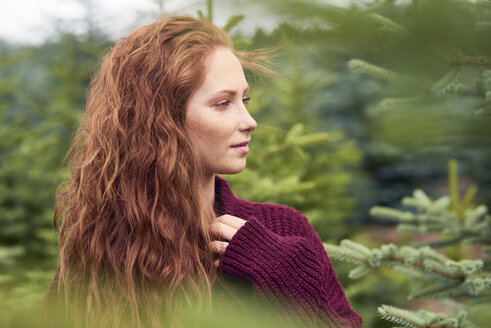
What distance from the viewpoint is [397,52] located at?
269 mm

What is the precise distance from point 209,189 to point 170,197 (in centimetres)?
15

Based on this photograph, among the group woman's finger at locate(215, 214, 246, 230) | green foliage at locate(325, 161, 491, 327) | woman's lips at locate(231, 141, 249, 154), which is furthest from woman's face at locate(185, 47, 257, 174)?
green foliage at locate(325, 161, 491, 327)

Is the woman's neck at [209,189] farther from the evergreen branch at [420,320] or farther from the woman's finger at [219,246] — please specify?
the evergreen branch at [420,320]

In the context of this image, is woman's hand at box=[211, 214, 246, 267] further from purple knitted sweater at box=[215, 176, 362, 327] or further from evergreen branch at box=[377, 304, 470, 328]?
evergreen branch at box=[377, 304, 470, 328]

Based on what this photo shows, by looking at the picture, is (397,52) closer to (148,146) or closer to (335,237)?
(148,146)

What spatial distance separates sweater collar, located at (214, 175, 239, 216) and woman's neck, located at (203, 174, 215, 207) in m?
0.02

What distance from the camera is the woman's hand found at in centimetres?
107

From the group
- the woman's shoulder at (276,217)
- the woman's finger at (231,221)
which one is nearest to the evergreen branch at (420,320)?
the woman's shoulder at (276,217)

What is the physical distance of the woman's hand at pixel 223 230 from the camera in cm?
107

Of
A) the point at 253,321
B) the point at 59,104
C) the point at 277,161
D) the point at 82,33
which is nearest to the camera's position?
the point at 253,321

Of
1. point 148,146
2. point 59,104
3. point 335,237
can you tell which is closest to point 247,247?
point 148,146

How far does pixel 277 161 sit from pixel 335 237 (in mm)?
746

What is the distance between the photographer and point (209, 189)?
121 cm

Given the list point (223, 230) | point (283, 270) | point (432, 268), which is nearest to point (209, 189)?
point (223, 230)
